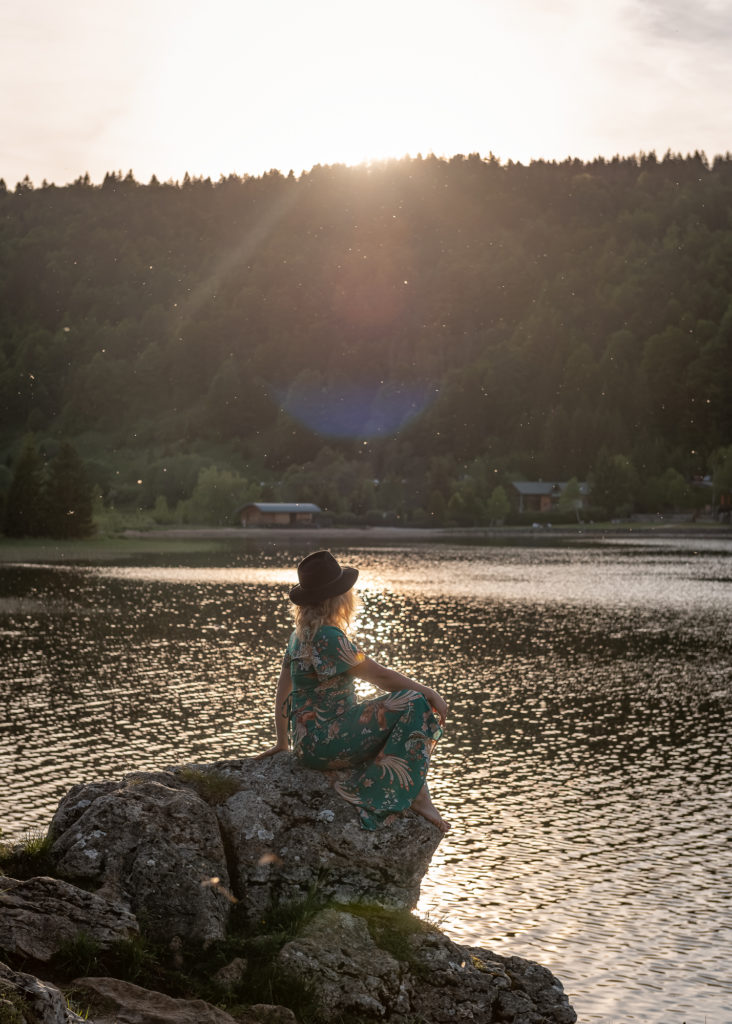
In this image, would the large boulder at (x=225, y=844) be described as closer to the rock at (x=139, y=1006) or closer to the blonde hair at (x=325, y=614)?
the rock at (x=139, y=1006)

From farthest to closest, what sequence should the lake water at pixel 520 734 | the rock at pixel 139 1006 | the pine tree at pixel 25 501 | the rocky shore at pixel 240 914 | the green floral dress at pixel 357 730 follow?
the pine tree at pixel 25 501, the lake water at pixel 520 734, the green floral dress at pixel 357 730, the rocky shore at pixel 240 914, the rock at pixel 139 1006

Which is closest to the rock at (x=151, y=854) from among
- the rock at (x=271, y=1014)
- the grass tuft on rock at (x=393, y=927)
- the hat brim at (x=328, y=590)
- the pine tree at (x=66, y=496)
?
the rock at (x=271, y=1014)

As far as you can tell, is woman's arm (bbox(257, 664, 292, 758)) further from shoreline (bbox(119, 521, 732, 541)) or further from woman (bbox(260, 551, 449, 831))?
shoreline (bbox(119, 521, 732, 541))

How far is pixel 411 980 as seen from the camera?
26.8ft

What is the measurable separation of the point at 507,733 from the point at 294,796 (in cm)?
1713

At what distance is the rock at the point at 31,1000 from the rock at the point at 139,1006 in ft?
2.41

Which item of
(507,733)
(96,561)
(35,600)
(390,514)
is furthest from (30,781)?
(390,514)

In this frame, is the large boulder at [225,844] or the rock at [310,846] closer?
the large boulder at [225,844]

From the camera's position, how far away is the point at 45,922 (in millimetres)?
7328

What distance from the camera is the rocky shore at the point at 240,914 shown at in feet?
24.1

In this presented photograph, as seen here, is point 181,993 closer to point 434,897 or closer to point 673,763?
point 434,897

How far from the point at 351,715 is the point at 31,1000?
12.6 feet

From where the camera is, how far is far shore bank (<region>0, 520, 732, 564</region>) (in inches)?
4109

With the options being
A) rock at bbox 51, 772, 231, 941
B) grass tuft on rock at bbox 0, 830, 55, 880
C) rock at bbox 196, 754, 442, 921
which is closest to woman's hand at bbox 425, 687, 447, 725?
rock at bbox 196, 754, 442, 921
